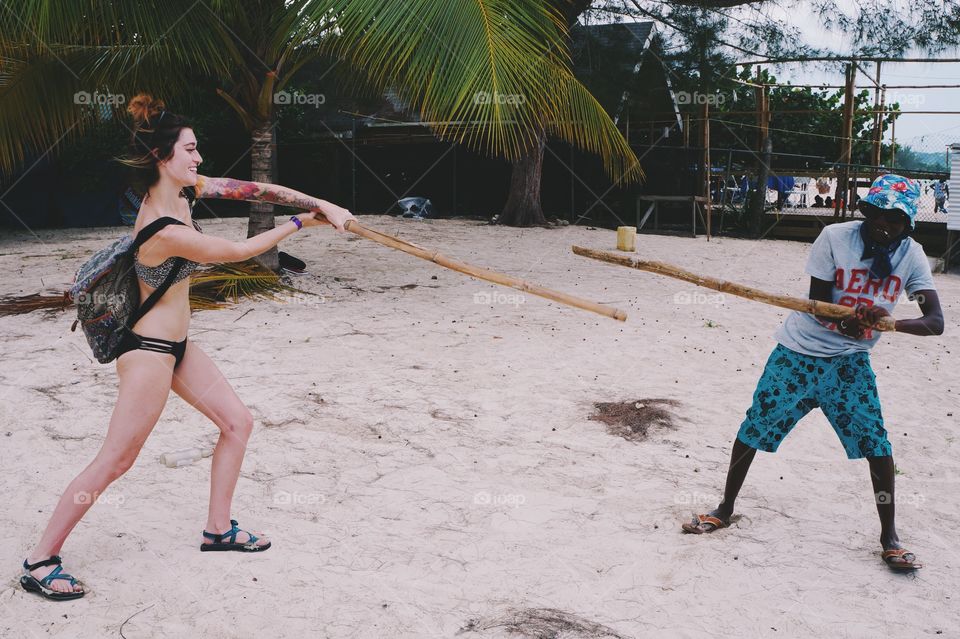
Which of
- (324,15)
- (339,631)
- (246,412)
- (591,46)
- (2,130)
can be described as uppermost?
(591,46)

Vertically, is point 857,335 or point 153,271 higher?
point 153,271

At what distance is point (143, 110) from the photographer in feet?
9.70

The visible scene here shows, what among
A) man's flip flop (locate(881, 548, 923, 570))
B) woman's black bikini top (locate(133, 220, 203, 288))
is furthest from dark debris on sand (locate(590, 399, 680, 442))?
woman's black bikini top (locate(133, 220, 203, 288))

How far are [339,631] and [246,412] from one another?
36.3 inches

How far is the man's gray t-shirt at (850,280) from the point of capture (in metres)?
3.24

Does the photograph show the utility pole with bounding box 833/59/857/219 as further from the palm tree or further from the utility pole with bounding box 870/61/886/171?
the palm tree

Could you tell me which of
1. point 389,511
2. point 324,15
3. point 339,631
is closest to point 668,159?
point 324,15

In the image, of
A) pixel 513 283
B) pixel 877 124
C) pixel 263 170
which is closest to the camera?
pixel 513 283

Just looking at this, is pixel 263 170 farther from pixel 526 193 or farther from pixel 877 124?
pixel 877 124

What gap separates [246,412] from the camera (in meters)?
3.22

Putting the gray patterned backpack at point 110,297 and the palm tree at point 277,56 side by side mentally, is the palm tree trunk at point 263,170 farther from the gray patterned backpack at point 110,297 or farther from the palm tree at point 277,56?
the gray patterned backpack at point 110,297

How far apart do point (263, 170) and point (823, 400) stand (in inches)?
271

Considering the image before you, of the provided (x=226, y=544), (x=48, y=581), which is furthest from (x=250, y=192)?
(x=48, y=581)

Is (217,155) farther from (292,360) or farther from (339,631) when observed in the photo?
(339,631)
